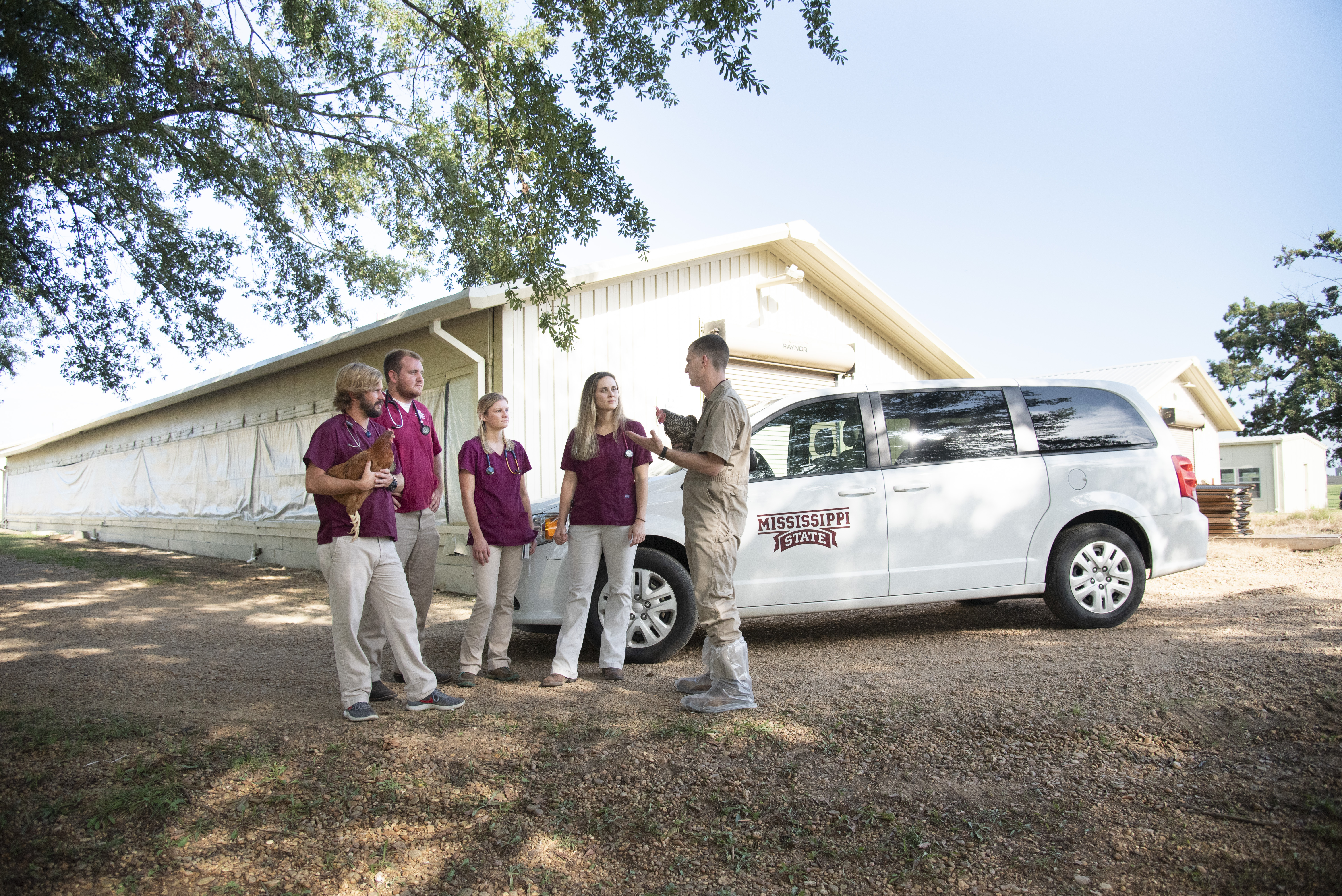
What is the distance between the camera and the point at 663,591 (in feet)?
18.0

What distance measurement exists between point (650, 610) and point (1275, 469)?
94.0 ft

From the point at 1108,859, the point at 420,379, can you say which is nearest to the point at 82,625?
the point at 420,379

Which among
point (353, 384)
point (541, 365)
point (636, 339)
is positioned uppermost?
point (636, 339)

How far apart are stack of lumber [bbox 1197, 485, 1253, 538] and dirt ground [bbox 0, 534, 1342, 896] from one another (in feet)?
29.3

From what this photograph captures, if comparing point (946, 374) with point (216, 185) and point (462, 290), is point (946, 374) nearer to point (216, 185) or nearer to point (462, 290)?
point (462, 290)

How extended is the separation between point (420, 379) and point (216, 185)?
24.9 ft

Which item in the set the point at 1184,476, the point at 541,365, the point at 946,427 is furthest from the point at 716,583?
the point at 541,365

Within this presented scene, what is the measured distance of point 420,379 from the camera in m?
4.93

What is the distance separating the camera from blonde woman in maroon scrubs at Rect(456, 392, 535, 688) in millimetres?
5004

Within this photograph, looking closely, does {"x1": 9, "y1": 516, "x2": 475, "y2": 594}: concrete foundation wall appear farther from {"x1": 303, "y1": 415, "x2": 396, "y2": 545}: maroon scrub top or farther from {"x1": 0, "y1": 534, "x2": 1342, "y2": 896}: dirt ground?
{"x1": 303, "y1": 415, "x2": 396, "y2": 545}: maroon scrub top

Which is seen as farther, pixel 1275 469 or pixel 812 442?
pixel 1275 469

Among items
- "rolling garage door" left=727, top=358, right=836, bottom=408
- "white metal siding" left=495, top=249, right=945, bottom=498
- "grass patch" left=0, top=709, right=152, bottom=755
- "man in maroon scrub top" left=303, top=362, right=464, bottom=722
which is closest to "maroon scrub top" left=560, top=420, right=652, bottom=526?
"man in maroon scrub top" left=303, top=362, right=464, bottom=722

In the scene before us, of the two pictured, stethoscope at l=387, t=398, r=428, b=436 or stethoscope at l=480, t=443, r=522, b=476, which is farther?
stethoscope at l=480, t=443, r=522, b=476

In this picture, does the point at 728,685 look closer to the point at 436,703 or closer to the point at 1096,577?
the point at 436,703
